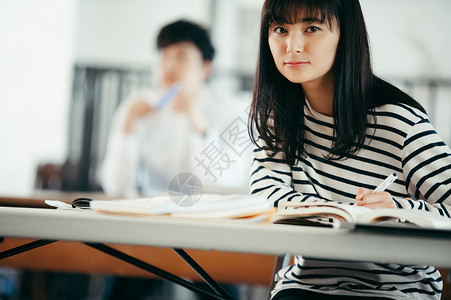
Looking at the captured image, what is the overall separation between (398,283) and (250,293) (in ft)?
6.54

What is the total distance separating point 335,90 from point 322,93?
67mm

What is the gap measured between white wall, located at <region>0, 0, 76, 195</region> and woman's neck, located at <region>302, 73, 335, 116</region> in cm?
301

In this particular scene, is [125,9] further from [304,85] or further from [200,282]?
[304,85]

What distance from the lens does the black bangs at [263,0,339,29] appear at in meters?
0.93

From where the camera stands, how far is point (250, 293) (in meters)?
2.77

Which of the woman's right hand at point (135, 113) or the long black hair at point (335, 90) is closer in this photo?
the long black hair at point (335, 90)

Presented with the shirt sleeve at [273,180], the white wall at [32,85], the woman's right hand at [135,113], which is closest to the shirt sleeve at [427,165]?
the shirt sleeve at [273,180]

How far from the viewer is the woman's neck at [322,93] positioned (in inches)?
40.8

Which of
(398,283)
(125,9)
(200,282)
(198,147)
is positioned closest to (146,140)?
(198,147)

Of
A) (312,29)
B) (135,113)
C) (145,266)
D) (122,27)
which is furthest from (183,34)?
(145,266)

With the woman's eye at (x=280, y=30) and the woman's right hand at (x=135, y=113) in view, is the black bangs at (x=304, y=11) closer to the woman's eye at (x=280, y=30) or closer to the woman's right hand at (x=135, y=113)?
the woman's eye at (x=280, y=30)

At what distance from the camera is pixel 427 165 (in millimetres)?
885

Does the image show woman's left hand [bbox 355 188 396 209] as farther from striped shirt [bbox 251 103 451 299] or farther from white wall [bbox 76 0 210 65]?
white wall [bbox 76 0 210 65]

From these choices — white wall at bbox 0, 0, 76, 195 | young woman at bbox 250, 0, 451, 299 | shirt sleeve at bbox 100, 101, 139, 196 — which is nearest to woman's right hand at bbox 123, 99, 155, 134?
shirt sleeve at bbox 100, 101, 139, 196
